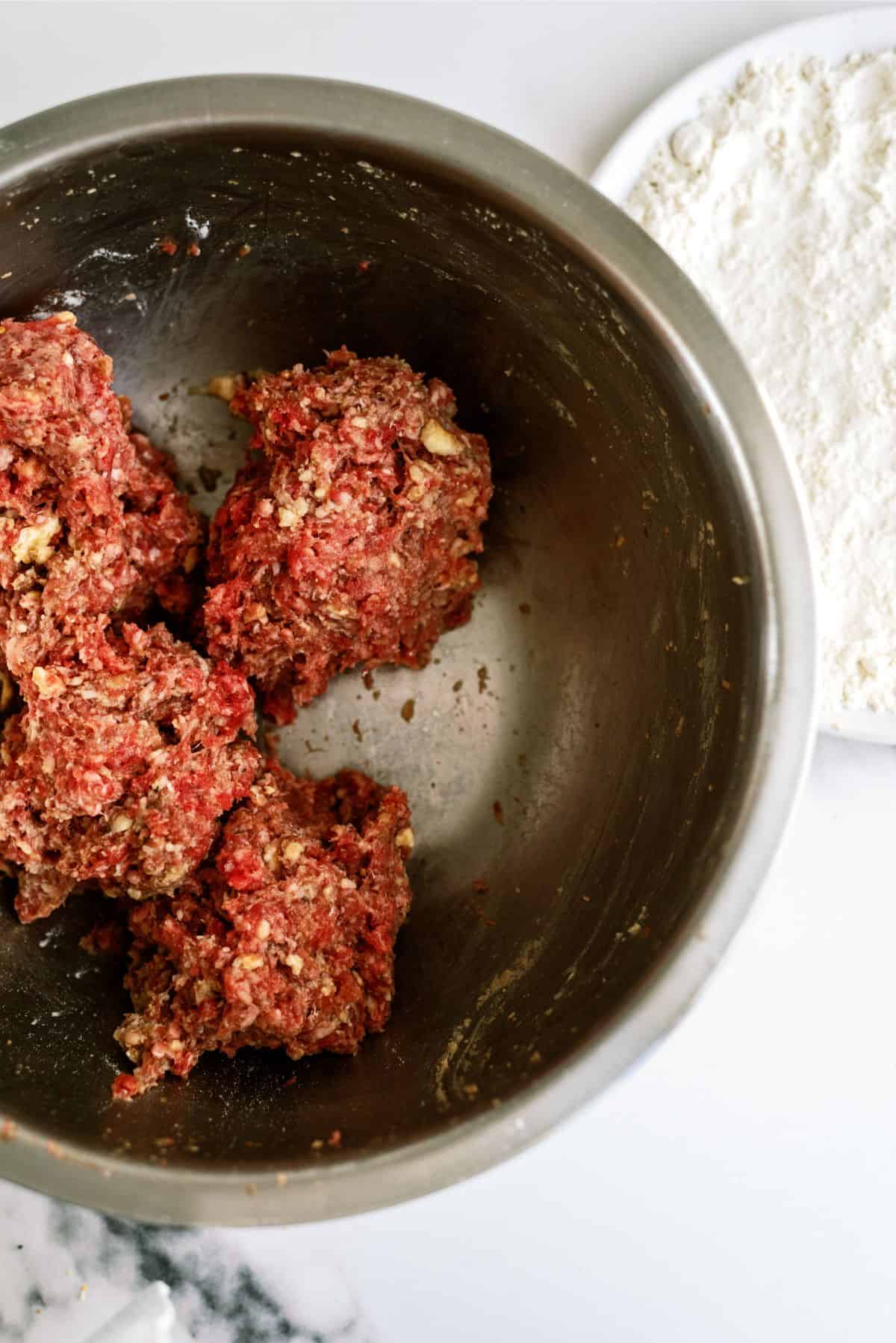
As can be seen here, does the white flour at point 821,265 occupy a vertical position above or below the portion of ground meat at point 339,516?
above

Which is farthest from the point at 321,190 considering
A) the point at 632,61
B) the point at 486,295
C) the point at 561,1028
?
the point at 561,1028

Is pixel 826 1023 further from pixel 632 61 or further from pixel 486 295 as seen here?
pixel 632 61

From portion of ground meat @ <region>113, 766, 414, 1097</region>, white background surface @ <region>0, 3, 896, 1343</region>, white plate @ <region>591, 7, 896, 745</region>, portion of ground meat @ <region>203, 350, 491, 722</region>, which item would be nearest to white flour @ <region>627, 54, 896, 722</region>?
white plate @ <region>591, 7, 896, 745</region>

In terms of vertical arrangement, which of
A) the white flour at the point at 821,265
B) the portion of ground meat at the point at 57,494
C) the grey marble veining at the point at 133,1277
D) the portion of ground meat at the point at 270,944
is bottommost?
the grey marble veining at the point at 133,1277

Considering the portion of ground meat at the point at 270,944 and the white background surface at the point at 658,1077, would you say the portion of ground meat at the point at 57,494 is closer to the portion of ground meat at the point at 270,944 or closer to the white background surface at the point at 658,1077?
the portion of ground meat at the point at 270,944

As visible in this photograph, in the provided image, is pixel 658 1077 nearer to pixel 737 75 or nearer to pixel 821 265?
pixel 821 265

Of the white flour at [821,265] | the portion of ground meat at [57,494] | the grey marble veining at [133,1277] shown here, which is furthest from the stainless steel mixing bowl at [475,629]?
the grey marble veining at [133,1277]
